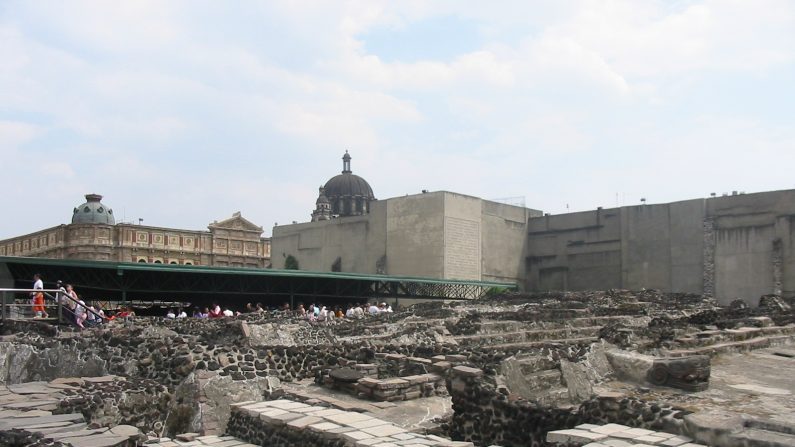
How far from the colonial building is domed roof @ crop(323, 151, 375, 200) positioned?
29.7 feet

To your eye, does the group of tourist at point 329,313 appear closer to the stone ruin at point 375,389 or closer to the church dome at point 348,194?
the stone ruin at point 375,389

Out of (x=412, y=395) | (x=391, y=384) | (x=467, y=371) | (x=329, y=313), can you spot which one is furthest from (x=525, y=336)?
(x=467, y=371)

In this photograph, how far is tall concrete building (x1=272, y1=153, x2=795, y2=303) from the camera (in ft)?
131

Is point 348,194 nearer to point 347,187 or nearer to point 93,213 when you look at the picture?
point 347,187

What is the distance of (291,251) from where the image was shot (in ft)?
181

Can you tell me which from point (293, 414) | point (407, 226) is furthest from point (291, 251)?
point (293, 414)

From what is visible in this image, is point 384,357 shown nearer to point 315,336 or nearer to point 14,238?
point 315,336

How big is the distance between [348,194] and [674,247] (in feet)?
97.3

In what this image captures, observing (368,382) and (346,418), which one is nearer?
(346,418)

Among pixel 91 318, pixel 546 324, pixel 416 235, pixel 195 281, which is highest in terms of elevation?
pixel 416 235

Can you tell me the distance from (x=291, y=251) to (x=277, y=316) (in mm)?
39429

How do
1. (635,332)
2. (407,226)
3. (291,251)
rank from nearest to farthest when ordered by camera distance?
(635,332) < (407,226) < (291,251)

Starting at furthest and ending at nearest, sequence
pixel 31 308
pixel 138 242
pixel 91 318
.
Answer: pixel 138 242 < pixel 91 318 < pixel 31 308

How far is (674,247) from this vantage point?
43.2 m
